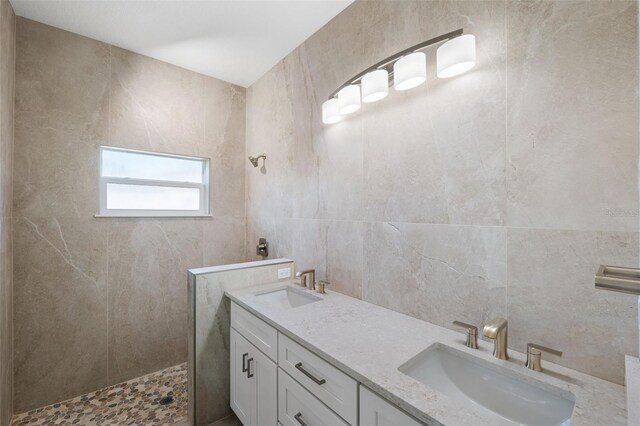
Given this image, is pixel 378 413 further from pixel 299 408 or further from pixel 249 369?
pixel 249 369

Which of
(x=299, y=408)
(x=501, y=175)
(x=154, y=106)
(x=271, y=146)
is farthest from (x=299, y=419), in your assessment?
(x=154, y=106)

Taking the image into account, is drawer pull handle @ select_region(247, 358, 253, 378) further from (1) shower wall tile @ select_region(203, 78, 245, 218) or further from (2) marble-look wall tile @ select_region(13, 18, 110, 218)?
(2) marble-look wall tile @ select_region(13, 18, 110, 218)

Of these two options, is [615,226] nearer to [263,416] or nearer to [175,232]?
[263,416]

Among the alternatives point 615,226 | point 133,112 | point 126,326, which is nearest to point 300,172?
point 133,112

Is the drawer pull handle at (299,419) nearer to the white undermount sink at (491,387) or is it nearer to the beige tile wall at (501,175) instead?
the white undermount sink at (491,387)

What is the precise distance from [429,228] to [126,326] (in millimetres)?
2488

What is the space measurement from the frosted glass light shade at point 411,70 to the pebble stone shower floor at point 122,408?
2.45 metres

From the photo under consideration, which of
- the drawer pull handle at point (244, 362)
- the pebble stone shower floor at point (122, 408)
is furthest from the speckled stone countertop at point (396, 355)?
the pebble stone shower floor at point (122, 408)

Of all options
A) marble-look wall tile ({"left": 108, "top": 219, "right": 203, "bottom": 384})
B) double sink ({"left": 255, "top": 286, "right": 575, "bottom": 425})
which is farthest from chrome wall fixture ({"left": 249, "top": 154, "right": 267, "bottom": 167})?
double sink ({"left": 255, "top": 286, "right": 575, "bottom": 425})

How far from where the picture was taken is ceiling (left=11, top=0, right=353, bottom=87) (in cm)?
174

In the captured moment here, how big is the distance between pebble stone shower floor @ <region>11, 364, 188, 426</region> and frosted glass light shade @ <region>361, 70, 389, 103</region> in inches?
92.9

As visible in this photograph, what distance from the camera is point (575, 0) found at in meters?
0.90

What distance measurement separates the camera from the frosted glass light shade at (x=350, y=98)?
4.95 ft

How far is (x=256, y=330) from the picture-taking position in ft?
4.80
